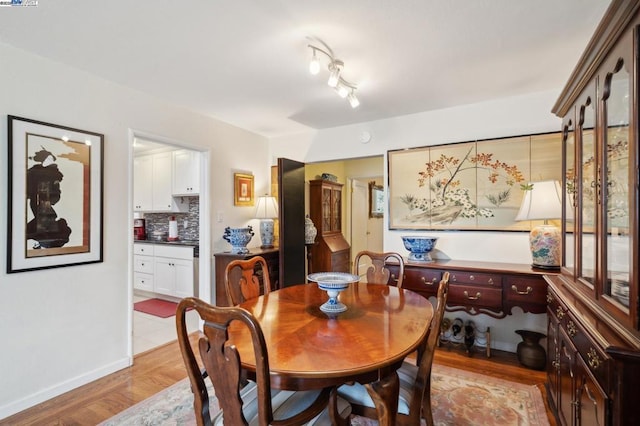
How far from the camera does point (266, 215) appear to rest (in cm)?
406

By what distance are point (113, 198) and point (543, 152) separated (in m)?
3.82

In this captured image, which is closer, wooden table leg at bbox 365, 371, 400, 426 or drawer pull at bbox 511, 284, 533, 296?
wooden table leg at bbox 365, 371, 400, 426

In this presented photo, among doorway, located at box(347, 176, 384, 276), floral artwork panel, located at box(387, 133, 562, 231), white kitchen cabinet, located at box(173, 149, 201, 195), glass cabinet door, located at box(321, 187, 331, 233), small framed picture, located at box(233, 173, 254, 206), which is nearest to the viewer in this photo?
floral artwork panel, located at box(387, 133, 562, 231)

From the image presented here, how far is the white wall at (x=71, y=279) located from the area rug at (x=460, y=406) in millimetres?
682

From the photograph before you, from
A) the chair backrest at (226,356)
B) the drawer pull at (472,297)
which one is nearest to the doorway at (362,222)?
the drawer pull at (472,297)

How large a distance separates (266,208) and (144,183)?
2.38 meters

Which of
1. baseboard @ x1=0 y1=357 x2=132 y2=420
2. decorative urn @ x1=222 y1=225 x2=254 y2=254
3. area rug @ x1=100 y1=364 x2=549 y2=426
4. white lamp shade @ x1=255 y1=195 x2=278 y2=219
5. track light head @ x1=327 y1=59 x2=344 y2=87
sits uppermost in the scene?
track light head @ x1=327 y1=59 x2=344 y2=87

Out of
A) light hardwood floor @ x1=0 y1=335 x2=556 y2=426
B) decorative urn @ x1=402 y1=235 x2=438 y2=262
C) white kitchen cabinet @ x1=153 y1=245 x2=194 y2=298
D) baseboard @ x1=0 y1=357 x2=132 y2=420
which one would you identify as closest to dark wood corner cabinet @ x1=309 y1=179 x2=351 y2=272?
white kitchen cabinet @ x1=153 y1=245 x2=194 y2=298

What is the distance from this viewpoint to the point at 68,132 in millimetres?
2359

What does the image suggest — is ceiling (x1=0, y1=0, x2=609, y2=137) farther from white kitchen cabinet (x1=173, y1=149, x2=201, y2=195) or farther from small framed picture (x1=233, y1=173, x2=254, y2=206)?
white kitchen cabinet (x1=173, y1=149, x2=201, y2=195)

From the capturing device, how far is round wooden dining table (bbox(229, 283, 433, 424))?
1.13 m

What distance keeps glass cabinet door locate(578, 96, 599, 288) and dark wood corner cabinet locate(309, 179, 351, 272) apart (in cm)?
358

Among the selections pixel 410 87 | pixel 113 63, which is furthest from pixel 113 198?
pixel 410 87

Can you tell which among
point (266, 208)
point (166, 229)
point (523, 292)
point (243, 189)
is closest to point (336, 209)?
point (266, 208)
